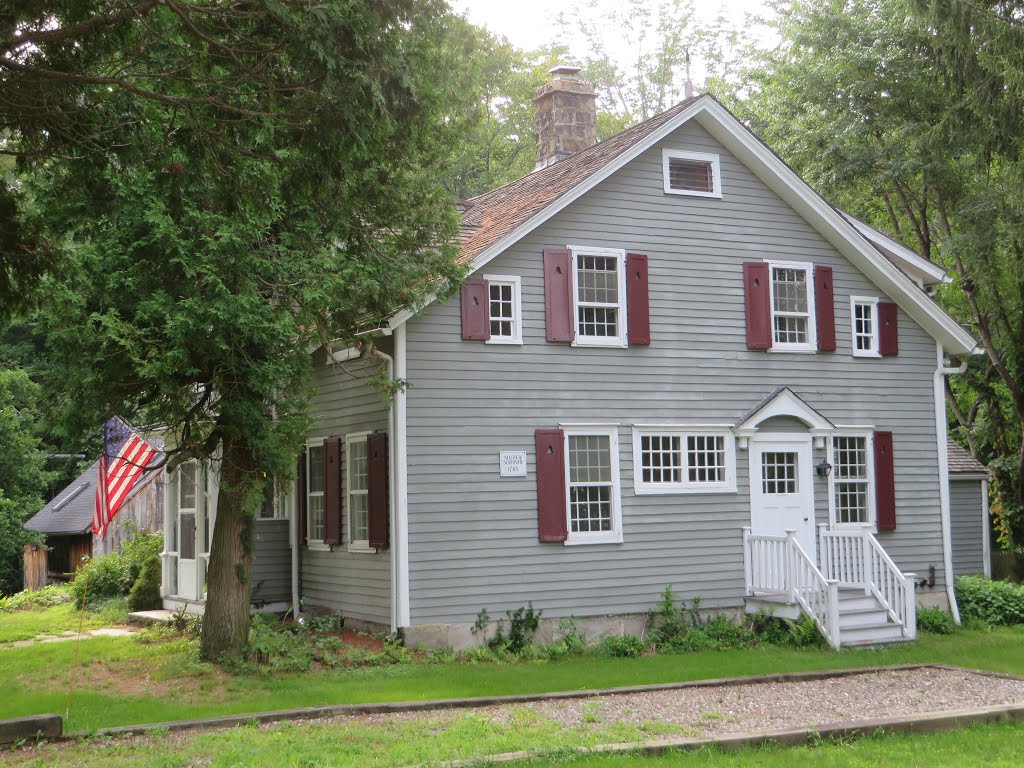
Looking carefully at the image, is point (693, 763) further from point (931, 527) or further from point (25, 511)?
point (25, 511)

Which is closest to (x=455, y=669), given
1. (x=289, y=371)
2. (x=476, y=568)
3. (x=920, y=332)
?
(x=476, y=568)

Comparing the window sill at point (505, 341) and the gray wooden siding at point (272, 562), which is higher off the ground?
the window sill at point (505, 341)

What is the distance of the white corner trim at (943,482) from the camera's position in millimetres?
17734

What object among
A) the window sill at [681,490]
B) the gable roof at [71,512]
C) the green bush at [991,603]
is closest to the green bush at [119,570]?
the gable roof at [71,512]

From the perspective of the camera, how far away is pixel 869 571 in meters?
15.6

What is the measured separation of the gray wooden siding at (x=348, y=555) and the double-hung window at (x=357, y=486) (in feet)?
0.43

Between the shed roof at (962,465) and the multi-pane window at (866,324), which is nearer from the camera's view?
the multi-pane window at (866,324)

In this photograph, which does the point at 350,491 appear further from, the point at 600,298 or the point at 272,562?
the point at 600,298

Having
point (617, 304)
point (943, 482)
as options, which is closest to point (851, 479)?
point (943, 482)

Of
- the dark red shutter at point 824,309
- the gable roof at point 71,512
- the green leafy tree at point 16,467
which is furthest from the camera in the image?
the gable roof at point 71,512

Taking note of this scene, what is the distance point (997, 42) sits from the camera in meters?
17.2

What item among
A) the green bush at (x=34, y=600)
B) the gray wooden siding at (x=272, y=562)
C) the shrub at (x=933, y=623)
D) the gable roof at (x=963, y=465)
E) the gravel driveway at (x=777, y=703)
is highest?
the gable roof at (x=963, y=465)

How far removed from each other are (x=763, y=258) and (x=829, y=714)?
8.89 metres

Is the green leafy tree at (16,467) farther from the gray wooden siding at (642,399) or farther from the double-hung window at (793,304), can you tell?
the double-hung window at (793,304)
